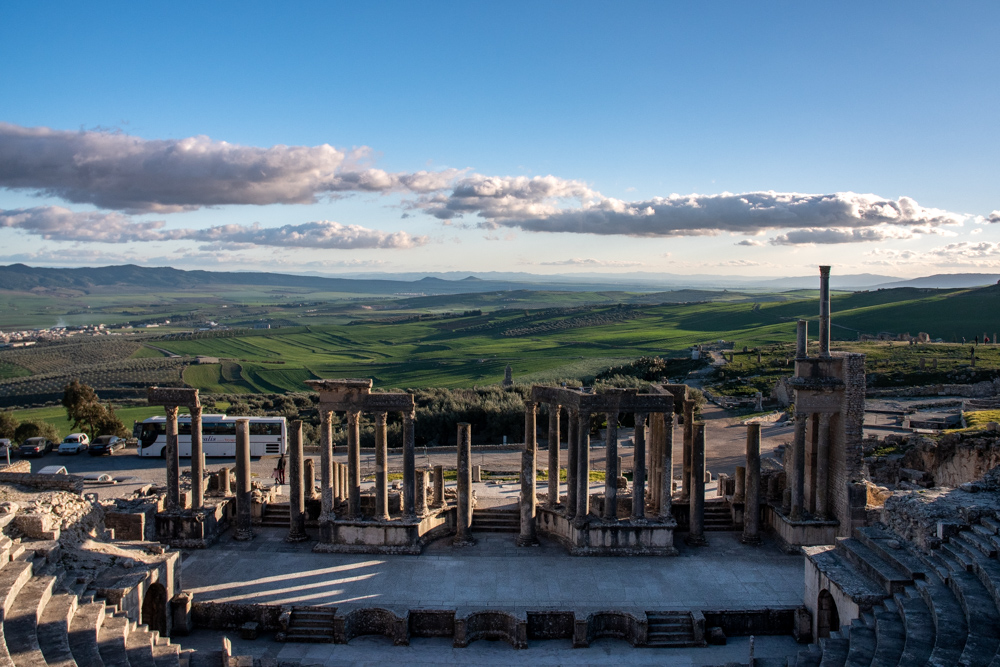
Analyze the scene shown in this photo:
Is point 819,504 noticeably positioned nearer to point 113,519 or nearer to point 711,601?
point 711,601

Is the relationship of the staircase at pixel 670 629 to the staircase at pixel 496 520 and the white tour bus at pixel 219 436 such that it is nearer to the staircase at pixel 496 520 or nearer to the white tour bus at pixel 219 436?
the staircase at pixel 496 520

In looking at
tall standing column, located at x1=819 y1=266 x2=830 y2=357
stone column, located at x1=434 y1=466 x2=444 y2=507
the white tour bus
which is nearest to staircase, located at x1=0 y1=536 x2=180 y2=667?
stone column, located at x1=434 y1=466 x2=444 y2=507

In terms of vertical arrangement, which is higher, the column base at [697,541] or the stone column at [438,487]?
the stone column at [438,487]

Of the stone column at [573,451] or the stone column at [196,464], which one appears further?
the stone column at [196,464]

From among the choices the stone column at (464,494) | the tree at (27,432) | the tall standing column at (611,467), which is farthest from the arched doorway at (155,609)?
the tree at (27,432)

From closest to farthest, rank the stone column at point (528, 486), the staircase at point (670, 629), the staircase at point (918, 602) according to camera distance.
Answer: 1. the staircase at point (918, 602)
2. the staircase at point (670, 629)
3. the stone column at point (528, 486)

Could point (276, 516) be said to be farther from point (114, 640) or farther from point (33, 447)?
point (33, 447)
